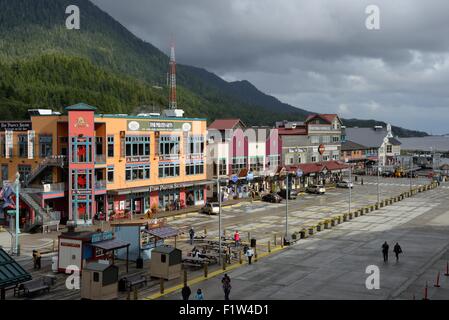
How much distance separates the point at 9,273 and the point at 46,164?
38.2 m

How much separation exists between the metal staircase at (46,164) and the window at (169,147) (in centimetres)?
1318

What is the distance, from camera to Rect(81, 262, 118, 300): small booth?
96.4 feet

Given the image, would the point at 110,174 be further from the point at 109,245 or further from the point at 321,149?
the point at 321,149

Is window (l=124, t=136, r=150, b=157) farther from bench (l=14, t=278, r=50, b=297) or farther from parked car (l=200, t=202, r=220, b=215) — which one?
bench (l=14, t=278, r=50, b=297)

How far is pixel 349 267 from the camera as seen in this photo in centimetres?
3781

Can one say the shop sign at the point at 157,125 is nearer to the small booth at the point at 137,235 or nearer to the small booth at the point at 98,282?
the small booth at the point at 137,235

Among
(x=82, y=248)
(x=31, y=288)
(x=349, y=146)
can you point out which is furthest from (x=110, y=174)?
(x=349, y=146)

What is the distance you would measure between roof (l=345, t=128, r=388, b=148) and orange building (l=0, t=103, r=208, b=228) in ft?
317

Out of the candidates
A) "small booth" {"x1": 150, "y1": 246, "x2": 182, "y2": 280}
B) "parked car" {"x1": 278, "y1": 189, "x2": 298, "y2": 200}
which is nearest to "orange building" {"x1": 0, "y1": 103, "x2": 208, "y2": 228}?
"parked car" {"x1": 278, "y1": 189, "x2": 298, "y2": 200}

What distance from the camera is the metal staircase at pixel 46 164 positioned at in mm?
55812

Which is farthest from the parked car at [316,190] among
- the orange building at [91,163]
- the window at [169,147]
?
the window at [169,147]
